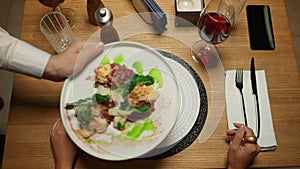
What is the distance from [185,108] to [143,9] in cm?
30

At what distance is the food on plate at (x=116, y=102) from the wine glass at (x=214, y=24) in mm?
202

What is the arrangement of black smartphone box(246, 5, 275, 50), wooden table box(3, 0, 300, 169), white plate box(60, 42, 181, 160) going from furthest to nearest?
black smartphone box(246, 5, 275, 50), wooden table box(3, 0, 300, 169), white plate box(60, 42, 181, 160)

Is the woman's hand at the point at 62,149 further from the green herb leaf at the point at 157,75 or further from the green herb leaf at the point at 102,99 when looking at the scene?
the green herb leaf at the point at 157,75

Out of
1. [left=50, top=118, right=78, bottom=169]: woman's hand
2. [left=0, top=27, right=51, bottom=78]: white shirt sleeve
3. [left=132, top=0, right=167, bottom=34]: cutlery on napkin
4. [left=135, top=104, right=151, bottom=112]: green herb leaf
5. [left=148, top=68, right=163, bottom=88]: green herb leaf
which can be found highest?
[left=132, top=0, right=167, bottom=34]: cutlery on napkin

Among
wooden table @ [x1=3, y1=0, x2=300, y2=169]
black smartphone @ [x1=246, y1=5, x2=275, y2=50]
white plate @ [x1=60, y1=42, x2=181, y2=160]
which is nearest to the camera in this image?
white plate @ [x1=60, y1=42, x2=181, y2=160]

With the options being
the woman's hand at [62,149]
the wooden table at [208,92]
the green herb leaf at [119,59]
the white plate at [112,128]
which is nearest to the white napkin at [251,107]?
the wooden table at [208,92]

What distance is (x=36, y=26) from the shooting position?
102 centimetres

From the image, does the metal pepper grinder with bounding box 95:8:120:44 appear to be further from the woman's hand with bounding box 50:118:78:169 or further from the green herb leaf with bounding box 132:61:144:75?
the woman's hand with bounding box 50:118:78:169

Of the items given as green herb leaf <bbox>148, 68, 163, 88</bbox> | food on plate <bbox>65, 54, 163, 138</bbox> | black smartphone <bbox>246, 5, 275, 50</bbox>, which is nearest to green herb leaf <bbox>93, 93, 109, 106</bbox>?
food on plate <bbox>65, 54, 163, 138</bbox>

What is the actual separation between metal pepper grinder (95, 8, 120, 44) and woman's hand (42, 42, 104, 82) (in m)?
0.06

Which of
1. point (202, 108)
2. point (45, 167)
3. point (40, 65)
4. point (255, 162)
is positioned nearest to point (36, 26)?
point (40, 65)

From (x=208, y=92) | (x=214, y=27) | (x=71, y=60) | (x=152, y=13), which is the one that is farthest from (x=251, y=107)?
(x=71, y=60)

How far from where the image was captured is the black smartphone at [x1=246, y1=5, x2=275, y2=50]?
1.00m

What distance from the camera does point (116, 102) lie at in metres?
0.81
